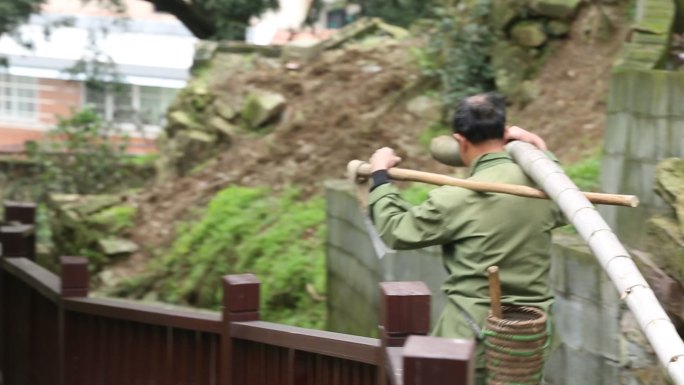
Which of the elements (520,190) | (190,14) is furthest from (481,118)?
(190,14)

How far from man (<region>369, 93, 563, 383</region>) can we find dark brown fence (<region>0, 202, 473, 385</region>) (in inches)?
15.6

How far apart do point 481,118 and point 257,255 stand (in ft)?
20.9

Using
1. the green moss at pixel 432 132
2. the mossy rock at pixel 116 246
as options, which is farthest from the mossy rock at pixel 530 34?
the mossy rock at pixel 116 246

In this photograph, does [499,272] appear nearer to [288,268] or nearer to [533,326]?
[533,326]

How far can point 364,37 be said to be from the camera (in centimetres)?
1360

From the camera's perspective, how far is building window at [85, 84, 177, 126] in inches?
723

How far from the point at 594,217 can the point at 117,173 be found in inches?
457

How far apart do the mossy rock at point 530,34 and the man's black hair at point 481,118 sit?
576 centimetres

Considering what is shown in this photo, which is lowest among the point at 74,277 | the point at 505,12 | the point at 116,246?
the point at 116,246

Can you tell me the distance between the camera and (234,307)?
4543 mm

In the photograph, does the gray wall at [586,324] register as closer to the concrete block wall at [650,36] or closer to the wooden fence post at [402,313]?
the wooden fence post at [402,313]

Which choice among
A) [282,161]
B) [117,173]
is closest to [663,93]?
[282,161]

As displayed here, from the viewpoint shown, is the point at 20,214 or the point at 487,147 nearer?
the point at 487,147

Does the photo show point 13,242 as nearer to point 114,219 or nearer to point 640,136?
point 640,136
